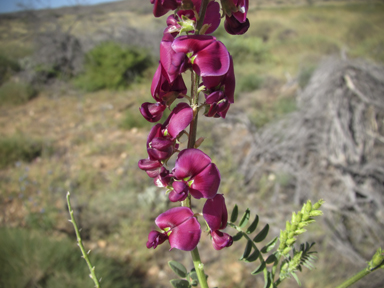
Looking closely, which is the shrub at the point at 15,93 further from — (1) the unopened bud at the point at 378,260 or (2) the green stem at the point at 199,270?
(1) the unopened bud at the point at 378,260

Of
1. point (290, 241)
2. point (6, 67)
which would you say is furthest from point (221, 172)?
point (6, 67)

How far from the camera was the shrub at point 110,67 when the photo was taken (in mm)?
8227

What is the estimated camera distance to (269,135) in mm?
4129

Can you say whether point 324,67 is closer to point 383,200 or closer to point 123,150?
point 383,200

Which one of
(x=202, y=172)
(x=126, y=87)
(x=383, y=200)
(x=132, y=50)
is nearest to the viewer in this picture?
(x=202, y=172)

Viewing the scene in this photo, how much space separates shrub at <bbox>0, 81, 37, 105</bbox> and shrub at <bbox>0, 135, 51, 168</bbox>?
2.97m

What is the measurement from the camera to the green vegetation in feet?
7.64

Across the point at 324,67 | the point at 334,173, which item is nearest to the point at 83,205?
the point at 334,173

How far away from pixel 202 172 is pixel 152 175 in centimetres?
17

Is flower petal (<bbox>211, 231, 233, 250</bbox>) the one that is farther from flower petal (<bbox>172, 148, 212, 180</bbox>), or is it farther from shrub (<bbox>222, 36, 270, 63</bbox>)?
shrub (<bbox>222, 36, 270, 63</bbox>)

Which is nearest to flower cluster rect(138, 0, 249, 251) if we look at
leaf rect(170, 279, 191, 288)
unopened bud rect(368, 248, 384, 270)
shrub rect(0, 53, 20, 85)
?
leaf rect(170, 279, 191, 288)

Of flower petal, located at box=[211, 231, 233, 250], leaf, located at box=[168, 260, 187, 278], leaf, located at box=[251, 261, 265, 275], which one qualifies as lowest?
leaf, located at box=[168, 260, 187, 278]

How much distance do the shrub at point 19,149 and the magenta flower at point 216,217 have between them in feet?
17.3

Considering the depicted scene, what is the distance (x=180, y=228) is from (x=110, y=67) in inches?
332
